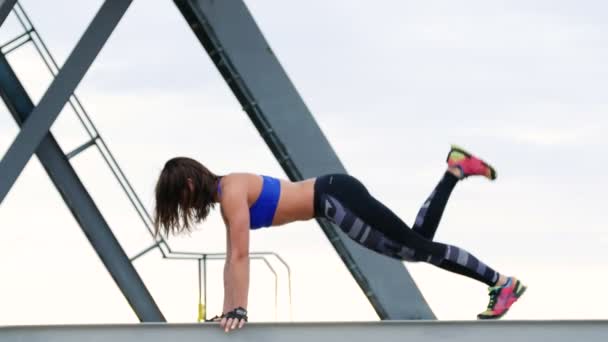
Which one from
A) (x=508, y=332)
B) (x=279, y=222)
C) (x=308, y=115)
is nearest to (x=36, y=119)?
(x=308, y=115)

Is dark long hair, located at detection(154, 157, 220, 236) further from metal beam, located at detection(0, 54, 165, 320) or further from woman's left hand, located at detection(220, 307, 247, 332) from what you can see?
metal beam, located at detection(0, 54, 165, 320)

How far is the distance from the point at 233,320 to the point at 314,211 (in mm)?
1067

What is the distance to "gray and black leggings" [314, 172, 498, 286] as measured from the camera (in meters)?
7.09

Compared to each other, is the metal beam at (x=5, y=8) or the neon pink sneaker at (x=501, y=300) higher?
the metal beam at (x=5, y=8)

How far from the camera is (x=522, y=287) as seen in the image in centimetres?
712

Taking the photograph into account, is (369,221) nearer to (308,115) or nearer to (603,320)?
(603,320)

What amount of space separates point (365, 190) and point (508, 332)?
1418 millimetres

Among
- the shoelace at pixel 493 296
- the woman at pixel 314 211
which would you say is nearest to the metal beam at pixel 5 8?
the woman at pixel 314 211

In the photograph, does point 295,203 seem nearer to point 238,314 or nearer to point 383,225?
point 383,225

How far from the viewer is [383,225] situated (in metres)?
7.07

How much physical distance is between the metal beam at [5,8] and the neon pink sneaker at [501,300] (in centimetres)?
394

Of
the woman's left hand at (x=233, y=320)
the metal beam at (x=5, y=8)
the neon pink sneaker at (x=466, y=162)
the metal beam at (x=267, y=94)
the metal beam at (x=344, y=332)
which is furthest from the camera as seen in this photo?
the metal beam at (x=267, y=94)

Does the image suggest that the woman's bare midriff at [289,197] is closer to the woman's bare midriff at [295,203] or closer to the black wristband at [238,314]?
the woman's bare midriff at [295,203]

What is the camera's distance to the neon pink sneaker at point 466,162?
7277 millimetres
